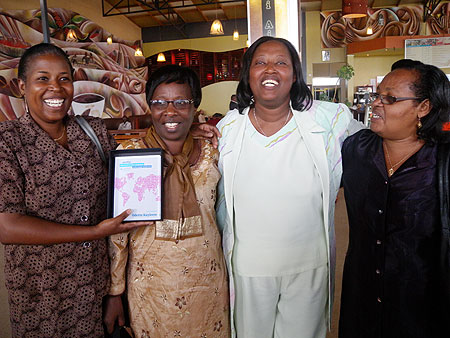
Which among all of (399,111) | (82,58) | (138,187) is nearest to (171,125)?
(138,187)

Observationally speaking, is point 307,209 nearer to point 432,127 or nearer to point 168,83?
point 432,127

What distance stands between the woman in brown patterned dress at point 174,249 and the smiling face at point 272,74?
31 centimetres

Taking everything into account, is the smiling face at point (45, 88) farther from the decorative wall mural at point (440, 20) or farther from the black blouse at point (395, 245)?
the decorative wall mural at point (440, 20)

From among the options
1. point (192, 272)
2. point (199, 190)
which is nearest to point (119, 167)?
point (199, 190)

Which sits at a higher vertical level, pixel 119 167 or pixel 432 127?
pixel 432 127

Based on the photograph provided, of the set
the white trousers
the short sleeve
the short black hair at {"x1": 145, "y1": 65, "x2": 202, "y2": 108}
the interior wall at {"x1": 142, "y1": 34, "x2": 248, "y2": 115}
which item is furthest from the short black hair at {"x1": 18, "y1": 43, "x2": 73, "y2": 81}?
the interior wall at {"x1": 142, "y1": 34, "x2": 248, "y2": 115}

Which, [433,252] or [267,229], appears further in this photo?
[267,229]

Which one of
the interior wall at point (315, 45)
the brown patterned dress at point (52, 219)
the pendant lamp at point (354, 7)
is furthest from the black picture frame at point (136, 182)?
the interior wall at point (315, 45)

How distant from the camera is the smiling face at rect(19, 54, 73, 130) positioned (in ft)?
5.13

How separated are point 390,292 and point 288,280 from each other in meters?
0.45

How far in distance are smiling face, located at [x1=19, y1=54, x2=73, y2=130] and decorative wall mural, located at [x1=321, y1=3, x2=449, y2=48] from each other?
41.4ft

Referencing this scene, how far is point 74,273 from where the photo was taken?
1.59 m

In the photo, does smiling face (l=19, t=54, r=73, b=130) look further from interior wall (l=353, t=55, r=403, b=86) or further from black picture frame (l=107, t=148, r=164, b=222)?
interior wall (l=353, t=55, r=403, b=86)

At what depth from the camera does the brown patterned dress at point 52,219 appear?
147 centimetres
